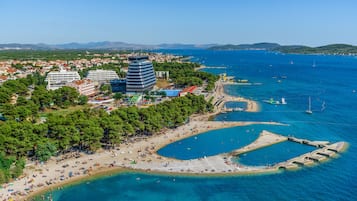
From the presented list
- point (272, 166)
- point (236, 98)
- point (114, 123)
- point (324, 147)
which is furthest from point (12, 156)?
point (236, 98)

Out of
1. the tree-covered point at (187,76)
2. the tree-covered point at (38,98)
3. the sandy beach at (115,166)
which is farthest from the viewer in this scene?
the tree-covered point at (187,76)

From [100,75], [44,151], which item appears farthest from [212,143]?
[100,75]

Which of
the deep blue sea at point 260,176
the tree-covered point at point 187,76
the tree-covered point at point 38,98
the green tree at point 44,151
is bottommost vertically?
the deep blue sea at point 260,176

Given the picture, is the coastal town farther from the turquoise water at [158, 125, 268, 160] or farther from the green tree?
the turquoise water at [158, 125, 268, 160]

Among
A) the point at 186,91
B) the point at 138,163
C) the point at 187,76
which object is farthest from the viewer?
the point at 187,76

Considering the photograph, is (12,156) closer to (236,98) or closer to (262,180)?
(262,180)

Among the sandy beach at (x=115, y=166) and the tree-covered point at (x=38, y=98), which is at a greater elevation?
the tree-covered point at (x=38, y=98)

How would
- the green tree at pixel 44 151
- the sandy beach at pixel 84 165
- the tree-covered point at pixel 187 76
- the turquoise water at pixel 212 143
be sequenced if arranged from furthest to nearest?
the tree-covered point at pixel 187 76, the turquoise water at pixel 212 143, the green tree at pixel 44 151, the sandy beach at pixel 84 165

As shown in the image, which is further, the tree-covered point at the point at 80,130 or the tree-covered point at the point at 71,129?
the tree-covered point at the point at 80,130

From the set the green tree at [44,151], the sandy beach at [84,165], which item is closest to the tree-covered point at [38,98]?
the green tree at [44,151]

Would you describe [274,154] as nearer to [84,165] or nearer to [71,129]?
[84,165]

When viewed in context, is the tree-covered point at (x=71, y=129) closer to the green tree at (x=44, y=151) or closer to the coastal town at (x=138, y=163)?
the green tree at (x=44, y=151)
